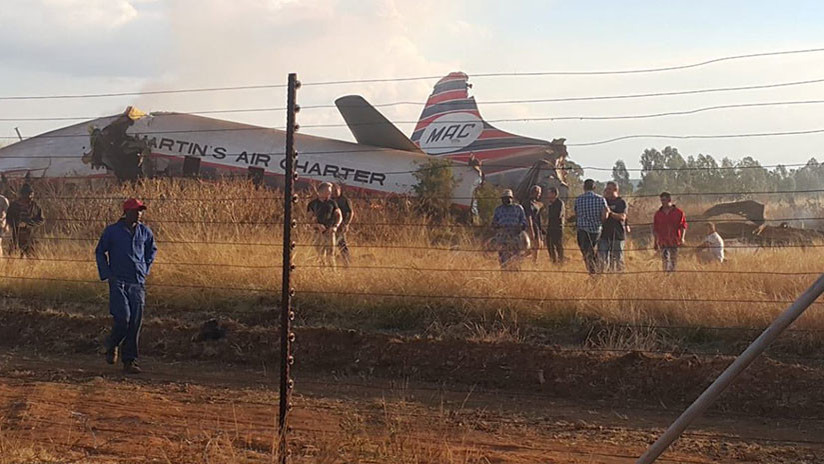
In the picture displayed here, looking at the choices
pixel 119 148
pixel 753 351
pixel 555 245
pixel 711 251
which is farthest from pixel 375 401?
pixel 119 148

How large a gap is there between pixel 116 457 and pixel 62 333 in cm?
539

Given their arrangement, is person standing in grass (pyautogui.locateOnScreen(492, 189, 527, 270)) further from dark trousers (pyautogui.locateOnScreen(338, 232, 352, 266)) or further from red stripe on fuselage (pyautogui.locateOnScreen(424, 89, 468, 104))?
red stripe on fuselage (pyautogui.locateOnScreen(424, 89, 468, 104))

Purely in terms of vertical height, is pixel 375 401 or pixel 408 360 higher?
pixel 408 360

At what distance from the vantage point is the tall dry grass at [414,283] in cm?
966

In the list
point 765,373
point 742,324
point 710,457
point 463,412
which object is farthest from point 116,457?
point 742,324

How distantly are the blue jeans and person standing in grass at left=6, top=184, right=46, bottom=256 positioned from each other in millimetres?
8758

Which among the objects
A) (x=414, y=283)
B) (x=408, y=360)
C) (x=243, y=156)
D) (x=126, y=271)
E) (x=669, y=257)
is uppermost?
(x=243, y=156)

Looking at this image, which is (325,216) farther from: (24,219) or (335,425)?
(335,425)

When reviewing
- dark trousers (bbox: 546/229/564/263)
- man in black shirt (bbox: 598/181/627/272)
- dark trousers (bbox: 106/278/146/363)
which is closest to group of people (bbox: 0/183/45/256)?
dark trousers (bbox: 106/278/146/363)

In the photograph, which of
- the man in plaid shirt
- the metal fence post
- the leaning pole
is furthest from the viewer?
the man in plaid shirt

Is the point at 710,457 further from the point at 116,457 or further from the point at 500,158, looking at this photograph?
the point at 500,158

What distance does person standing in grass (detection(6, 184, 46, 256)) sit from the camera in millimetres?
14980

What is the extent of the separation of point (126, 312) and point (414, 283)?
3.10 meters

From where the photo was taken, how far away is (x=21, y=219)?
15.2 metres
